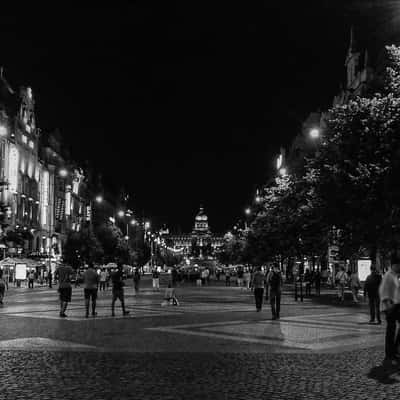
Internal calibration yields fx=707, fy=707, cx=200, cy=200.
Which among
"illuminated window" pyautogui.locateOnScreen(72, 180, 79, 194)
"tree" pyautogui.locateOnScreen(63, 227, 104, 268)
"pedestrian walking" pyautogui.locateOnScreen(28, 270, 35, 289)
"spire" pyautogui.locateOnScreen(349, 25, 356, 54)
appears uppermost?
"spire" pyautogui.locateOnScreen(349, 25, 356, 54)

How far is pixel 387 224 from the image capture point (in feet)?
117

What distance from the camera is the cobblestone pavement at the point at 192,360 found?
10.2m

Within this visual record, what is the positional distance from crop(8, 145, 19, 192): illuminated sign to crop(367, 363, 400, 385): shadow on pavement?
7696 centimetres

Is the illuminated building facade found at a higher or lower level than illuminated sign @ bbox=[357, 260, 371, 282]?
higher

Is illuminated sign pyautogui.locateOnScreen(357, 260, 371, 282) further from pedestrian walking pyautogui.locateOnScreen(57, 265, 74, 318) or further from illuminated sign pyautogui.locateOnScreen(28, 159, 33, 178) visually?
illuminated sign pyautogui.locateOnScreen(28, 159, 33, 178)

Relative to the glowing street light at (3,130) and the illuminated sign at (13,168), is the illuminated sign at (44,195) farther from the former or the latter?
the glowing street light at (3,130)

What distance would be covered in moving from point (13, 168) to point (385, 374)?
262 feet

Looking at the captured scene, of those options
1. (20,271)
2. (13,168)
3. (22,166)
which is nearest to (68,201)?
(22,166)

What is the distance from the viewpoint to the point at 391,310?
13703mm

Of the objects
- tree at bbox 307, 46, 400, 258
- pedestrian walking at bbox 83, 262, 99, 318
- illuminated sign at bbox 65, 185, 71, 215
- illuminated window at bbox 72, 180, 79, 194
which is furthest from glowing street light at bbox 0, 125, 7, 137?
pedestrian walking at bbox 83, 262, 99, 318

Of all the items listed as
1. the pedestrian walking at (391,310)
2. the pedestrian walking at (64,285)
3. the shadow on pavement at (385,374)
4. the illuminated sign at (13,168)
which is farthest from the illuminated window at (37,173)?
the shadow on pavement at (385,374)

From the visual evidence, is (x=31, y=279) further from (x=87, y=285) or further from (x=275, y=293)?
(x=275, y=293)

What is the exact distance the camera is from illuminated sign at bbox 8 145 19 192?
3386 inches

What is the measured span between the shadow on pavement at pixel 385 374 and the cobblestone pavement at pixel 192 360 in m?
0.02
